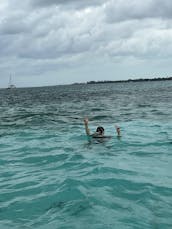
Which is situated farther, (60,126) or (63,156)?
(60,126)

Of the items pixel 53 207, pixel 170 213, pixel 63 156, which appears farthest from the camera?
pixel 63 156

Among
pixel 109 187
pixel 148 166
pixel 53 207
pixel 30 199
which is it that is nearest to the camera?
pixel 53 207

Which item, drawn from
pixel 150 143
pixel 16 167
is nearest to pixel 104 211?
pixel 16 167

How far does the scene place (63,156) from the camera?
63.6 feet

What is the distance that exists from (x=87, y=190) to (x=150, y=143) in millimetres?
9590

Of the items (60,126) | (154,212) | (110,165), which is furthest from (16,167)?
(60,126)

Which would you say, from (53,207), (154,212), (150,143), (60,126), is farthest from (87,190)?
(60,126)

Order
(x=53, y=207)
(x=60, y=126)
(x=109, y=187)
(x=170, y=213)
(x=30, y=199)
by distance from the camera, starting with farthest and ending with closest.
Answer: (x=60, y=126), (x=109, y=187), (x=30, y=199), (x=53, y=207), (x=170, y=213)

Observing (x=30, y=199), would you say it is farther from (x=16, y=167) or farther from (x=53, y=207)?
(x=16, y=167)

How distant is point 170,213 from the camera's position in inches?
435

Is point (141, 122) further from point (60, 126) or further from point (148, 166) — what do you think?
point (148, 166)

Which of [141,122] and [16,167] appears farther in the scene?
[141,122]

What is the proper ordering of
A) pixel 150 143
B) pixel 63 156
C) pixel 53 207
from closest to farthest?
pixel 53 207 < pixel 63 156 < pixel 150 143

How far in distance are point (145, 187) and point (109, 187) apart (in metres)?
1.40
